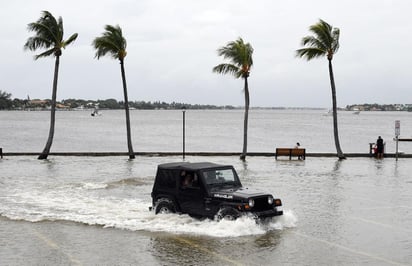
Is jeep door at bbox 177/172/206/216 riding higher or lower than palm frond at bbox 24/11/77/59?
lower

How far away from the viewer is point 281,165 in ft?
103

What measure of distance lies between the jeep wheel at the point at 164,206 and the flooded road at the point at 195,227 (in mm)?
181

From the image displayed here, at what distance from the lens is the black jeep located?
522 inches

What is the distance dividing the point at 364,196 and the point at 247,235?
831 cm

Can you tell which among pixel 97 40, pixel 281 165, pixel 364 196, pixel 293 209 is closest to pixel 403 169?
pixel 281 165

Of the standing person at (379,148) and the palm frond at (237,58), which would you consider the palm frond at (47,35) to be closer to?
the palm frond at (237,58)

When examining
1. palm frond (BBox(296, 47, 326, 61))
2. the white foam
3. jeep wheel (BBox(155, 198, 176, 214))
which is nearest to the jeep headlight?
the white foam

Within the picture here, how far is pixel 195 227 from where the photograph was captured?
13.6 m

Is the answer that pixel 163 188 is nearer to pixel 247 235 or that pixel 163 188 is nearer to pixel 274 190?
pixel 247 235

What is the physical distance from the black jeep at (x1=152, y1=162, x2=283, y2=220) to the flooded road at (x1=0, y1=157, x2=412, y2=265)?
0.29m

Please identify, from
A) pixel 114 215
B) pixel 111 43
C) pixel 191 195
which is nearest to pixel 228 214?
pixel 191 195

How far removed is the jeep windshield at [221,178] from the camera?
14172 millimetres

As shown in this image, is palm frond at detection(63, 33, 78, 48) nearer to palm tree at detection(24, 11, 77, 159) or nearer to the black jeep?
palm tree at detection(24, 11, 77, 159)

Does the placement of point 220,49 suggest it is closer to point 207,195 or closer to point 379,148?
point 379,148
